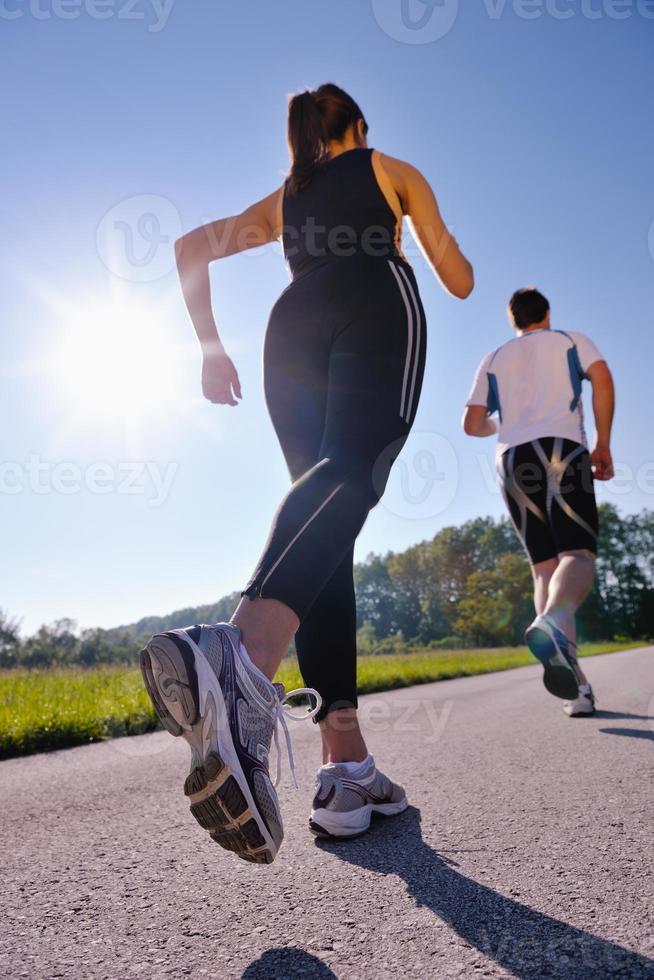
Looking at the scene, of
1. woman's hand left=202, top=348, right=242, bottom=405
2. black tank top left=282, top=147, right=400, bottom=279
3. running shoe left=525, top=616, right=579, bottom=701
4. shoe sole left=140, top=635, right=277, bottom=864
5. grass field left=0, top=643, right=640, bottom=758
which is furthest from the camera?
grass field left=0, top=643, right=640, bottom=758

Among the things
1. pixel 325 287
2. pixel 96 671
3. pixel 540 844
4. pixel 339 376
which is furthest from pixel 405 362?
pixel 96 671

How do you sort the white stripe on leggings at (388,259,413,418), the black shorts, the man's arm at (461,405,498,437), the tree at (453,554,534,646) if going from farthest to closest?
the tree at (453,554,534,646), the man's arm at (461,405,498,437), the black shorts, the white stripe on leggings at (388,259,413,418)

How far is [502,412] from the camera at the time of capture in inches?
154

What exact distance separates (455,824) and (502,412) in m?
2.65

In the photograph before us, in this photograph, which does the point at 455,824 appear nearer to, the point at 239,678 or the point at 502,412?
the point at 239,678

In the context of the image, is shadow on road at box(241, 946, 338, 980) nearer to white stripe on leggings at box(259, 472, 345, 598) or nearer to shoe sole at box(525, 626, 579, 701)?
white stripe on leggings at box(259, 472, 345, 598)

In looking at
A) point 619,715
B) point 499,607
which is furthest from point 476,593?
point 619,715

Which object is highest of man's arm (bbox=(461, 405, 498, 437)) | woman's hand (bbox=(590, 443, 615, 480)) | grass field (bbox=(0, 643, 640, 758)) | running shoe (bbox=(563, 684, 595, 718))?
man's arm (bbox=(461, 405, 498, 437))

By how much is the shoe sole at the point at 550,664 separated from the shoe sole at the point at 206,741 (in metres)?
2.10

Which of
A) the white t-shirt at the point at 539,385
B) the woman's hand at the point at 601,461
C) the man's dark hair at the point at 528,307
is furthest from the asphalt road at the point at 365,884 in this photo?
the man's dark hair at the point at 528,307

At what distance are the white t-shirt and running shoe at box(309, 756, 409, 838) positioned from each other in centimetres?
240

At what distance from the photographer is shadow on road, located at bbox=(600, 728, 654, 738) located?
2963 mm

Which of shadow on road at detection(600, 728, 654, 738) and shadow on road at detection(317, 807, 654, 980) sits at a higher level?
shadow on road at detection(317, 807, 654, 980)

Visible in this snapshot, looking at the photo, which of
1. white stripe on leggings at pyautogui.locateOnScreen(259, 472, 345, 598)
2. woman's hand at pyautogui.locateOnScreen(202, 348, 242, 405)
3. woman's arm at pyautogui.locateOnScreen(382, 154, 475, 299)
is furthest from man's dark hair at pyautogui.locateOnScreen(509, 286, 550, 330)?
white stripe on leggings at pyautogui.locateOnScreen(259, 472, 345, 598)
